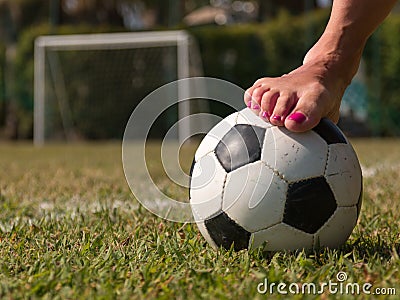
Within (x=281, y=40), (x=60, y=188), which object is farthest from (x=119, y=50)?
(x=60, y=188)

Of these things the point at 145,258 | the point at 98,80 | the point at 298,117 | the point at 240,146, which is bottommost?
the point at 98,80

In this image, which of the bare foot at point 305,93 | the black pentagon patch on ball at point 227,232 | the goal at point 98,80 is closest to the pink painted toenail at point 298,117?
the bare foot at point 305,93

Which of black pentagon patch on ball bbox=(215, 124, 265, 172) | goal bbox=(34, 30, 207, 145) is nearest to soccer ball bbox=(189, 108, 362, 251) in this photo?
black pentagon patch on ball bbox=(215, 124, 265, 172)

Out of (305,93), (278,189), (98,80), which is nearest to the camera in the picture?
(278,189)

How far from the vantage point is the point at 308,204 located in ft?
6.88

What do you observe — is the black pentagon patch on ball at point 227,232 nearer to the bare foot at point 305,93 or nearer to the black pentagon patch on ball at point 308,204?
the black pentagon patch on ball at point 308,204

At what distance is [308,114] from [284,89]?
0.14 meters

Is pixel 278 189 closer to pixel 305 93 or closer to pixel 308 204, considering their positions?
pixel 308 204

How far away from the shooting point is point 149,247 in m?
2.31

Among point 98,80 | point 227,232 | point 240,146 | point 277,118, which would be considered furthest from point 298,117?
point 98,80

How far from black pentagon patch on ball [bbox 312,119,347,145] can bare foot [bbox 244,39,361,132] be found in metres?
0.04

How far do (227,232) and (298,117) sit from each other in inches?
17.5

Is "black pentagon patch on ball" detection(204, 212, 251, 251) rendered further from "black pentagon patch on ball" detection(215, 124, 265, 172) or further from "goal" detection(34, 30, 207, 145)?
"goal" detection(34, 30, 207, 145)

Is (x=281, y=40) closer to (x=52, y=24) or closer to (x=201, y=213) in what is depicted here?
(x=52, y=24)
